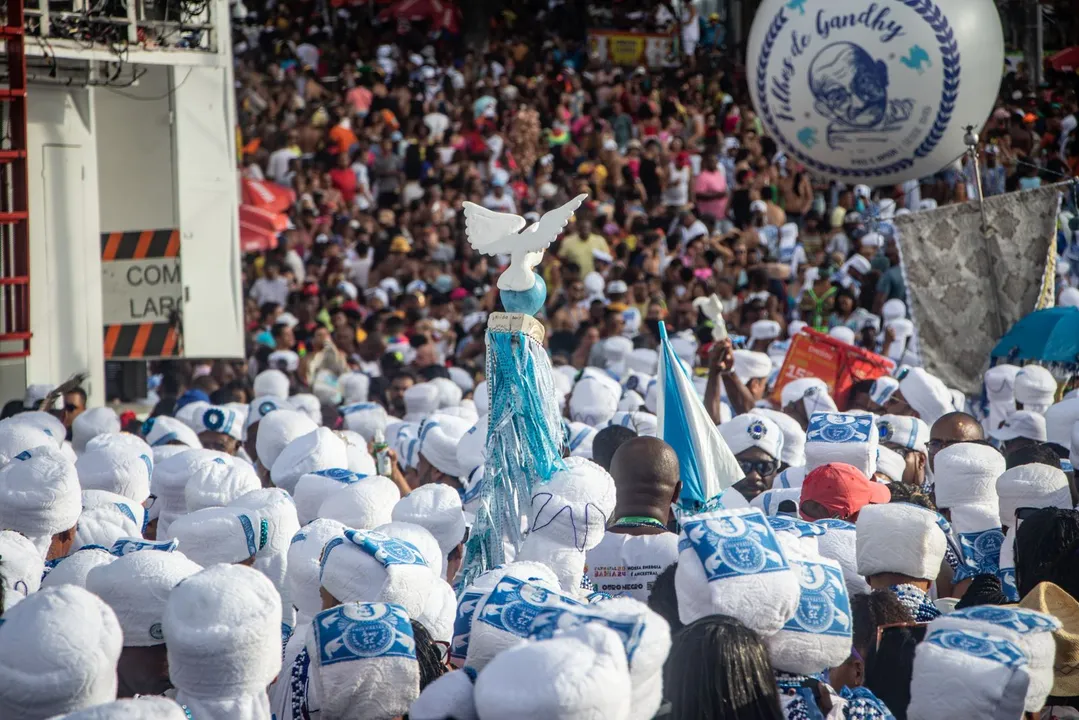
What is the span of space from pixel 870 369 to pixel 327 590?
582 cm

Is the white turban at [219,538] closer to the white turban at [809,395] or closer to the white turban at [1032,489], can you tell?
the white turban at [1032,489]

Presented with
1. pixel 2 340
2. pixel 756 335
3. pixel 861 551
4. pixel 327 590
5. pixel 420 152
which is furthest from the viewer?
pixel 420 152

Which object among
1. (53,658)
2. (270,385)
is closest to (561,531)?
(53,658)

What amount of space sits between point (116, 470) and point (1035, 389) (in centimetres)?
496

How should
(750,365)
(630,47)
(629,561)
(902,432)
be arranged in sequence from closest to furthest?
1. (629,561)
2. (902,432)
3. (750,365)
4. (630,47)

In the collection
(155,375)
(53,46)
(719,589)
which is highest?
(53,46)

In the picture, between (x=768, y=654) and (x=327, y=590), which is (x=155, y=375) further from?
(x=768, y=654)

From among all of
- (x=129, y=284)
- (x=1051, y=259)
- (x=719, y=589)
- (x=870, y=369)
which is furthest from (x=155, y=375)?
(x=719, y=589)

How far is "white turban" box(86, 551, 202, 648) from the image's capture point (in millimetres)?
3887

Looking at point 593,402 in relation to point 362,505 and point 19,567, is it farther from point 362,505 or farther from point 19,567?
point 19,567

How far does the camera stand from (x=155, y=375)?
41.2 feet

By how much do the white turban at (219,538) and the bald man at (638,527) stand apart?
3.70 feet

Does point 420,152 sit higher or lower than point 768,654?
higher

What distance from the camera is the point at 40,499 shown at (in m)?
4.87
